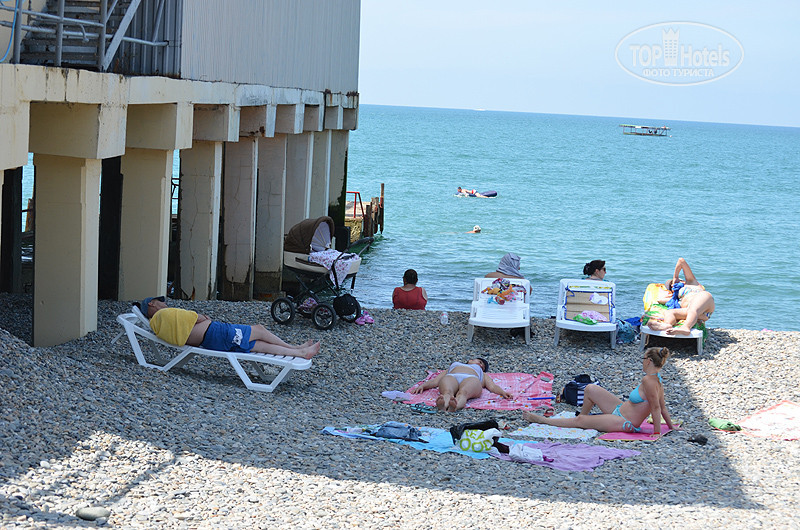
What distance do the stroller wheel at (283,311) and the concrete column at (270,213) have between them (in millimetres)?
6283

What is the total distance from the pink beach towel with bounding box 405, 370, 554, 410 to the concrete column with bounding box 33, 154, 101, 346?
3.48m

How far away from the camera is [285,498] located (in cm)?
604

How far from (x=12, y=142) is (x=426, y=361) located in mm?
5100

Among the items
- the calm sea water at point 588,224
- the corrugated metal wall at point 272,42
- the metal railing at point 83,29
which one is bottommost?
the calm sea water at point 588,224

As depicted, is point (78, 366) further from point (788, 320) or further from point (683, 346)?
point (788, 320)

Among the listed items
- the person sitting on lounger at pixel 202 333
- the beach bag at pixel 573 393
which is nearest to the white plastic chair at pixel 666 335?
the beach bag at pixel 573 393

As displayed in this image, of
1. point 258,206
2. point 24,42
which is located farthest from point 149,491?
point 258,206

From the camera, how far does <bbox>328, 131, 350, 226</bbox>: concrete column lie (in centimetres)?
2558

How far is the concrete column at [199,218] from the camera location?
13898 millimetres

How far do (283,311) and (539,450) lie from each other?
5.34 m

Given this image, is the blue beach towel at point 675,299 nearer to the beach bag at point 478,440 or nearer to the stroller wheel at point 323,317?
the stroller wheel at point 323,317

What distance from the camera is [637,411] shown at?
858 cm

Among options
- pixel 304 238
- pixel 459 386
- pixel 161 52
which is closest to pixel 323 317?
pixel 304 238

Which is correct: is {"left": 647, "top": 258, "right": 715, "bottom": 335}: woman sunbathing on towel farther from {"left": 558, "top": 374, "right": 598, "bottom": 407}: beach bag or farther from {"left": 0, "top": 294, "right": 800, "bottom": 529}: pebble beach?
{"left": 558, "top": 374, "right": 598, "bottom": 407}: beach bag
